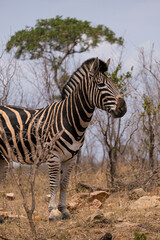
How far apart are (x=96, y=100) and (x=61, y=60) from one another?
9835mm

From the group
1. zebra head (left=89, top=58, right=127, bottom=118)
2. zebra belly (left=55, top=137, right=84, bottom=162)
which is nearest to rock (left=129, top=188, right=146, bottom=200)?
zebra belly (left=55, top=137, right=84, bottom=162)

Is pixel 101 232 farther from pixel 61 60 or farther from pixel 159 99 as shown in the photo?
pixel 61 60

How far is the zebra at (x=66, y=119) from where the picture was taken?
19.2 ft

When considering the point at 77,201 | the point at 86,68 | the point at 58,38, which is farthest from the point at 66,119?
the point at 58,38

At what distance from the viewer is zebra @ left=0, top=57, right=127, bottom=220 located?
19.2 feet

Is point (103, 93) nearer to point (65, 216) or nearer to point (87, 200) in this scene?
point (65, 216)

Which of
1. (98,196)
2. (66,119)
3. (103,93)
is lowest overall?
(98,196)

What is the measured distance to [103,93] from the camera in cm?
579

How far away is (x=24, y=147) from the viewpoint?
6.36 meters

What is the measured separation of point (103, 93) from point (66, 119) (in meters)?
0.92

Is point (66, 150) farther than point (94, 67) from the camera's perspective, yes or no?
Yes

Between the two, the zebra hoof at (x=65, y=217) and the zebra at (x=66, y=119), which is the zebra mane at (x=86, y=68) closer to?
the zebra at (x=66, y=119)

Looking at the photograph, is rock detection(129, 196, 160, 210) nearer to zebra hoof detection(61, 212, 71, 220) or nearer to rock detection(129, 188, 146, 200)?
rock detection(129, 188, 146, 200)

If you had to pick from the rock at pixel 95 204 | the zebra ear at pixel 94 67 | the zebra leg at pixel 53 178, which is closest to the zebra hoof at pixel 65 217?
the zebra leg at pixel 53 178
